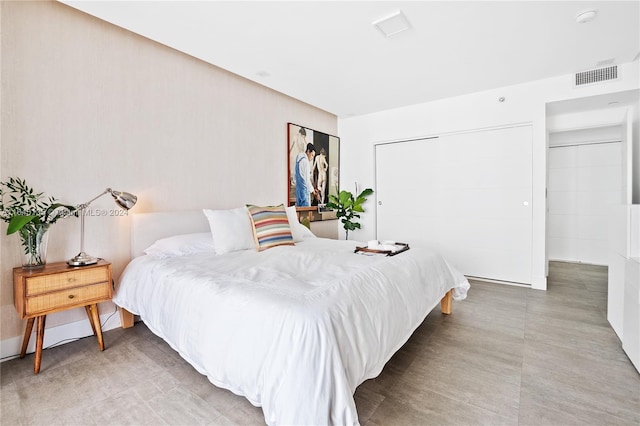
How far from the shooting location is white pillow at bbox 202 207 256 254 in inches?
105

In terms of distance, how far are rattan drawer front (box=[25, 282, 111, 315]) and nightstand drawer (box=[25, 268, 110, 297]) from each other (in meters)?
0.03

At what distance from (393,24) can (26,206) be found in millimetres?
3054

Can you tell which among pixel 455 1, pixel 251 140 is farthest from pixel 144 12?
pixel 455 1

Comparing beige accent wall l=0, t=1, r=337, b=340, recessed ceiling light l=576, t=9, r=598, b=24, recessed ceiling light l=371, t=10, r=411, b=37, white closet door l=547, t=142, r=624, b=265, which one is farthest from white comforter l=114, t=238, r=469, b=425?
white closet door l=547, t=142, r=624, b=265

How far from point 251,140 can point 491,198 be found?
3215mm

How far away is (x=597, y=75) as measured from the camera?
3.21 meters

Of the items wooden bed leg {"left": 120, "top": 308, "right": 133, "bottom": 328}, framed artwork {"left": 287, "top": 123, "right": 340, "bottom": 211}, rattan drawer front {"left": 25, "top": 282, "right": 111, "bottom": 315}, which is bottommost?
wooden bed leg {"left": 120, "top": 308, "right": 133, "bottom": 328}

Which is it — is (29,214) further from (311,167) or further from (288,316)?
(311,167)

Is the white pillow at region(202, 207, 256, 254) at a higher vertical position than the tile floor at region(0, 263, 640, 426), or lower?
higher

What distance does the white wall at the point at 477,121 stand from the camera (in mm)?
3439

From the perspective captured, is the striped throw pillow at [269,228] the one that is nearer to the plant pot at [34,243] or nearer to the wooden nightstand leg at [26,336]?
the plant pot at [34,243]

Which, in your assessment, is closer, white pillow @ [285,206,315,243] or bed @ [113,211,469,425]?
bed @ [113,211,469,425]

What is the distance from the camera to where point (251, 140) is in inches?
146

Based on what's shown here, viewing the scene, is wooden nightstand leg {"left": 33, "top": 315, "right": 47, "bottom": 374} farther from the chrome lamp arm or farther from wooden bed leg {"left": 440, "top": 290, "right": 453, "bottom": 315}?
wooden bed leg {"left": 440, "top": 290, "right": 453, "bottom": 315}
